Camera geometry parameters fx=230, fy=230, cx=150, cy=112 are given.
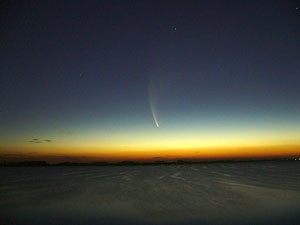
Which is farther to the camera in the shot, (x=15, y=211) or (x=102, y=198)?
(x=102, y=198)

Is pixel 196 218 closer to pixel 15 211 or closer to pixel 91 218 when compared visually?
pixel 91 218

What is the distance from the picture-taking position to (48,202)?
500 inches

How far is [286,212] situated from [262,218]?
5.69 feet

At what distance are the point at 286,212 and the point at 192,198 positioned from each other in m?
4.77

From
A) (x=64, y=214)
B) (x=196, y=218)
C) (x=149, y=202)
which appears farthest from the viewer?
(x=149, y=202)

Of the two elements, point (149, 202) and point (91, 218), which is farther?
point (149, 202)

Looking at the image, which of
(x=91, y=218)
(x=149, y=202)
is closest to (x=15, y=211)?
(x=91, y=218)

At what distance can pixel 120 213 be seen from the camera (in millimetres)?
10445

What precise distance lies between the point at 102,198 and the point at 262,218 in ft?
28.8

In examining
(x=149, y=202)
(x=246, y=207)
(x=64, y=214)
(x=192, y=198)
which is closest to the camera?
(x=64, y=214)

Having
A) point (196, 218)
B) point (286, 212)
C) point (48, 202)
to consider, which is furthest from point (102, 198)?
point (286, 212)

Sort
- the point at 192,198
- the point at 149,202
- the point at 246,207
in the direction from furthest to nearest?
the point at 192,198 → the point at 149,202 → the point at 246,207

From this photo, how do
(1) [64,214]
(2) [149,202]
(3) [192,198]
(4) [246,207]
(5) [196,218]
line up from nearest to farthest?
(5) [196,218]
(1) [64,214]
(4) [246,207]
(2) [149,202]
(3) [192,198]

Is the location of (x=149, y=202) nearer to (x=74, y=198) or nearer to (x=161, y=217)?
(x=161, y=217)
